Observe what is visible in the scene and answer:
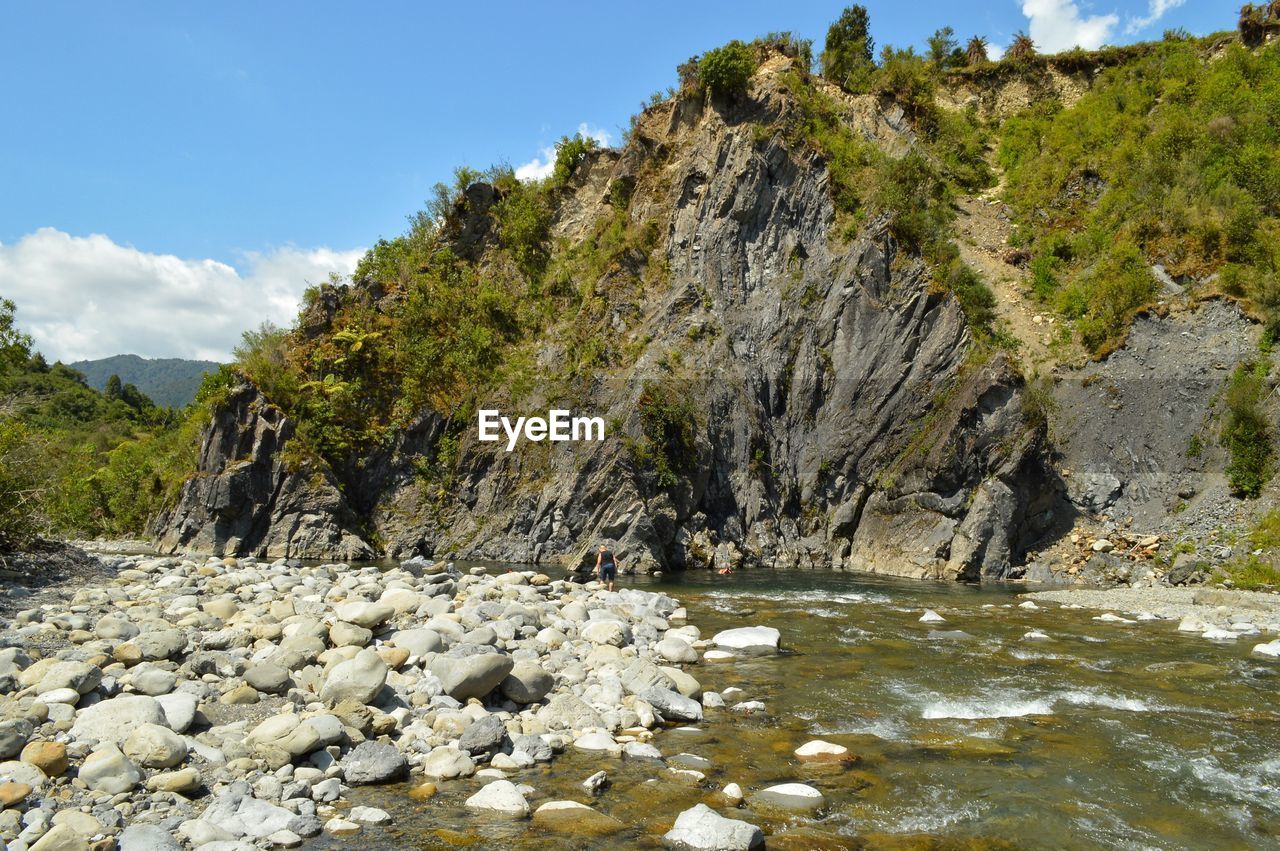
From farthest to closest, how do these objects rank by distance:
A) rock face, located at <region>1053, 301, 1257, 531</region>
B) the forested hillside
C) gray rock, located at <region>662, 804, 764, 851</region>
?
1. the forested hillside
2. rock face, located at <region>1053, 301, 1257, 531</region>
3. gray rock, located at <region>662, 804, 764, 851</region>

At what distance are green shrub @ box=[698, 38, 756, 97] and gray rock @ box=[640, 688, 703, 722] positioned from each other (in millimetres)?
37611

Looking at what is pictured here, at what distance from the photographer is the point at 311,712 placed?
8.33m

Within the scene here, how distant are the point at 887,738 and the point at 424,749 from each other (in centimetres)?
546

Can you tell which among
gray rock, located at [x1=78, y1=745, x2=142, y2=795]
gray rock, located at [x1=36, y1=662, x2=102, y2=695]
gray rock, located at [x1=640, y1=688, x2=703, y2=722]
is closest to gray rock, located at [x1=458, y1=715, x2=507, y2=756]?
gray rock, located at [x1=640, y1=688, x2=703, y2=722]

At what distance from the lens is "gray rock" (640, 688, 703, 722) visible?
364 inches

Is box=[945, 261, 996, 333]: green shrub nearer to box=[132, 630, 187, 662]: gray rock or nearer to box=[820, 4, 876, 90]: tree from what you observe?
box=[820, 4, 876, 90]: tree

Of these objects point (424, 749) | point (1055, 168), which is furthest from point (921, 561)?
point (1055, 168)

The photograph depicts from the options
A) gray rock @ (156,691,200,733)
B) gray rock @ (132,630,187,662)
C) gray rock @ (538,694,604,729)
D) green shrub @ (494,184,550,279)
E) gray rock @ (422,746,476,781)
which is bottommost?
gray rock @ (538,694,604,729)

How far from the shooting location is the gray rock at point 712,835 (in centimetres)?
574

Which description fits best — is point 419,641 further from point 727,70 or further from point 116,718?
point 727,70

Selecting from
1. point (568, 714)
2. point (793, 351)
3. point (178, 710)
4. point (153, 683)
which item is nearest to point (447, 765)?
point (568, 714)

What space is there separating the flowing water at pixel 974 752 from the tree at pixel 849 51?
44.2 m

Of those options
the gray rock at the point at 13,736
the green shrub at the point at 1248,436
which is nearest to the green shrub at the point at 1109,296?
the green shrub at the point at 1248,436

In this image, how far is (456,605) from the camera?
1408 cm
